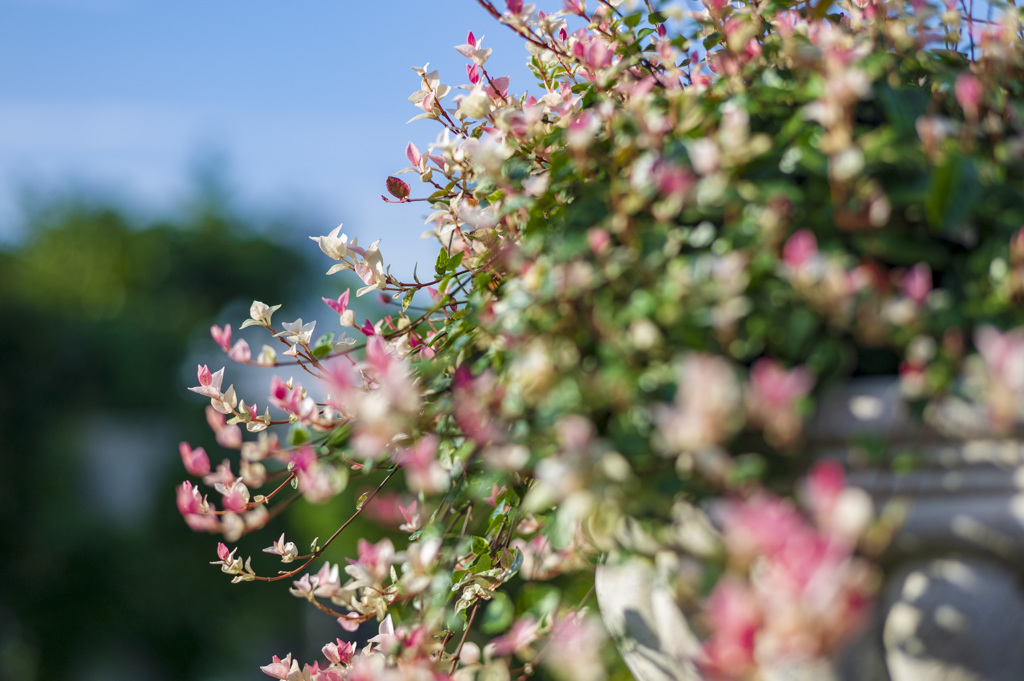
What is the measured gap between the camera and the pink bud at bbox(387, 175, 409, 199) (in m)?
1.07

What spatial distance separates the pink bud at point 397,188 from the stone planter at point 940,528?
Result: 0.69 metres

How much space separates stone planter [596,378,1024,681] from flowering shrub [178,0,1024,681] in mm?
28

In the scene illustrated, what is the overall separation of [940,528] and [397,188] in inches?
31.7

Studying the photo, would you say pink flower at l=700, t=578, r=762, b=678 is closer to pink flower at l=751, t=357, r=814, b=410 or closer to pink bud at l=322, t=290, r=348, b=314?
pink flower at l=751, t=357, r=814, b=410

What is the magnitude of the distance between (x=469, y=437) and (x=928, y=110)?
55 centimetres

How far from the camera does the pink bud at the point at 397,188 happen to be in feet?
3.50

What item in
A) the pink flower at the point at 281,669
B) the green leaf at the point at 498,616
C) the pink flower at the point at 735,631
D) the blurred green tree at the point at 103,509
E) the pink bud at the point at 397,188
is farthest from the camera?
the blurred green tree at the point at 103,509

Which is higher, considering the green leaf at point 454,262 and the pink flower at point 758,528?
the green leaf at point 454,262

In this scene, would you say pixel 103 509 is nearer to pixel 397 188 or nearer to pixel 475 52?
pixel 397 188

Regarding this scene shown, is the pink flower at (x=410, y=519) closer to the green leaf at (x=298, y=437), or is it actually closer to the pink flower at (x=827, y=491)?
the green leaf at (x=298, y=437)

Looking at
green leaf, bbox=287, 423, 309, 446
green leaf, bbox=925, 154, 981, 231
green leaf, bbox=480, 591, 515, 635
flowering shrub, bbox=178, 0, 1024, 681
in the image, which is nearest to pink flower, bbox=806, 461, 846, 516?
flowering shrub, bbox=178, 0, 1024, 681

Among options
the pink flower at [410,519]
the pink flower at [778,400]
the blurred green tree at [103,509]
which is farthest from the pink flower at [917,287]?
the blurred green tree at [103,509]

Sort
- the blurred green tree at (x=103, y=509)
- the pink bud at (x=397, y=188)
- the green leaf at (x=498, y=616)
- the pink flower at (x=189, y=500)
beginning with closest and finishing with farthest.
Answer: the green leaf at (x=498, y=616)
the pink flower at (x=189, y=500)
the pink bud at (x=397, y=188)
the blurred green tree at (x=103, y=509)

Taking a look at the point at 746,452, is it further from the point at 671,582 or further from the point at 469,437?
the point at 469,437
